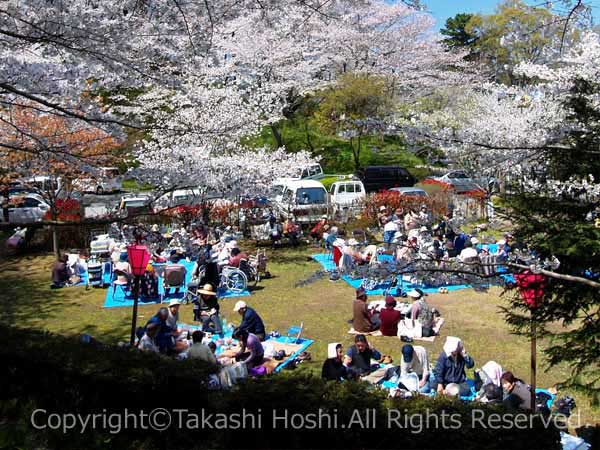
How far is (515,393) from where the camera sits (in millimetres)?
5820

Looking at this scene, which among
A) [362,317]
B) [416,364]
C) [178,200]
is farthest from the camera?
[362,317]

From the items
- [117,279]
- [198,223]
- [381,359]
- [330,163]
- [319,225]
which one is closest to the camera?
[381,359]

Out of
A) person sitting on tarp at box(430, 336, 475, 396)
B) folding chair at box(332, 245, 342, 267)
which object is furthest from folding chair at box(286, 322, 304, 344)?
folding chair at box(332, 245, 342, 267)

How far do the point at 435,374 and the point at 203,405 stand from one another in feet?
10.2

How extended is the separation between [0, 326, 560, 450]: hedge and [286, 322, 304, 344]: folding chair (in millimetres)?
3340

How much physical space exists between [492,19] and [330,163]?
1288cm

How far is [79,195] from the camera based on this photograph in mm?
15547

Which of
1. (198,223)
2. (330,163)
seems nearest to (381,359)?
(198,223)

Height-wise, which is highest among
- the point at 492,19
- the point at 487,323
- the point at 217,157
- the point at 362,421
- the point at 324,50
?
the point at 492,19

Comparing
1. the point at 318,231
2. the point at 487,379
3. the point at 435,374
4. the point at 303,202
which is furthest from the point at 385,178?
the point at 487,379

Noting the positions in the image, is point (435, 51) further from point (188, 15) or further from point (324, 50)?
point (188, 15)

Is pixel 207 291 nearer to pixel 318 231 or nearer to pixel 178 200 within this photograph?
pixel 178 200

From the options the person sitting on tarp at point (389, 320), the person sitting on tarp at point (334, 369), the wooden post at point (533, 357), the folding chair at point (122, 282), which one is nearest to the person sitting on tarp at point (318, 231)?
the folding chair at point (122, 282)

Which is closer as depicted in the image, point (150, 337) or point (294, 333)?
point (150, 337)
